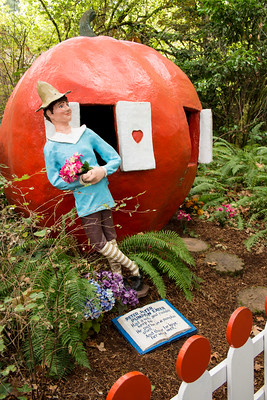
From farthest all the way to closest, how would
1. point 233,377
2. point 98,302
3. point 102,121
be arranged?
point 102,121 → point 98,302 → point 233,377

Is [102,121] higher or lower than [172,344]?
higher

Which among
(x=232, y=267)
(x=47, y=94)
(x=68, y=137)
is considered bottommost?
(x=232, y=267)

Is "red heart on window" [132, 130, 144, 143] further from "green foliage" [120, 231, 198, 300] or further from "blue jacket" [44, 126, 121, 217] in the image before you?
"green foliage" [120, 231, 198, 300]

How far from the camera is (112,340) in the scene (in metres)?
2.75

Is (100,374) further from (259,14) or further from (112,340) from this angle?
(259,14)

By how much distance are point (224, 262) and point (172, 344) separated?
1.51 meters

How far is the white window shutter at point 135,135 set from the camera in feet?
10.5

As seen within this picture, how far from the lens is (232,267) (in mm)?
3852

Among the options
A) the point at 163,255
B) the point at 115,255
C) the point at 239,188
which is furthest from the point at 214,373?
the point at 239,188

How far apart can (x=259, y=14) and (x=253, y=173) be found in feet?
14.9

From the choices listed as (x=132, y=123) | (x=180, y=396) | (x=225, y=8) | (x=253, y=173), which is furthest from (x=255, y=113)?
(x=180, y=396)

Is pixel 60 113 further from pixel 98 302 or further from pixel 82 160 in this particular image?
pixel 98 302

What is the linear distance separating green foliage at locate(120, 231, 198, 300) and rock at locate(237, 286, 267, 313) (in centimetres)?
49

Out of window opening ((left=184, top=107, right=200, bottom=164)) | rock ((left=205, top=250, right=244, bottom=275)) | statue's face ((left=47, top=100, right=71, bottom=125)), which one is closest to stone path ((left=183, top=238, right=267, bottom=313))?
rock ((left=205, top=250, right=244, bottom=275))
